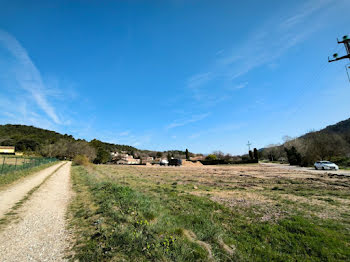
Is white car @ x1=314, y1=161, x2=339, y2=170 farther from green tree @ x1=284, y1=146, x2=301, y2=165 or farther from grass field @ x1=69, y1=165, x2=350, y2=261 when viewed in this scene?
grass field @ x1=69, y1=165, x2=350, y2=261

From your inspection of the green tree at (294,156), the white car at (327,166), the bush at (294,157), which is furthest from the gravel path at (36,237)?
the green tree at (294,156)

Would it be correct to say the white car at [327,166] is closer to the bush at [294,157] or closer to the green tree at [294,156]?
the bush at [294,157]

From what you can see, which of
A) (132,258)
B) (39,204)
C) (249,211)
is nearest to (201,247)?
(132,258)

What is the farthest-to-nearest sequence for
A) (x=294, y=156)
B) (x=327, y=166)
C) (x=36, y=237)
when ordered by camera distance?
(x=294, y=156), (x=327, y=166), (x=36, y=237)

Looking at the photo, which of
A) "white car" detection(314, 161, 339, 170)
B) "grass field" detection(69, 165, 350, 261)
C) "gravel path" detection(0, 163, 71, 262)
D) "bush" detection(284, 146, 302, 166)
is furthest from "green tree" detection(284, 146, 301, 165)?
"gravel path" detection(0, 163, 71, 262)

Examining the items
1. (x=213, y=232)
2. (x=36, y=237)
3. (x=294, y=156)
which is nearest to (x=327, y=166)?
(x=294, y=156)

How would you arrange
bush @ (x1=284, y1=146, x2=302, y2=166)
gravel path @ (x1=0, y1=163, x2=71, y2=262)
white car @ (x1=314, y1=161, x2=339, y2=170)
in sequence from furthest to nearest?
bush @ (x1=284, y1=146, x2=302, y2=166), white car @ (x1=314, y1=161, x2=339, y2=170), gravel path @ (x1=0, y1=163, x2=71, y2=262)

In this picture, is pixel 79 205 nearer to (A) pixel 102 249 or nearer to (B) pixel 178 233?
(A) pixel 102 249

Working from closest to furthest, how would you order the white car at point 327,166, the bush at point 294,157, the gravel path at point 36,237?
the gravel path at point 36,237, the white car at point 327,166, the bush at point 294,157

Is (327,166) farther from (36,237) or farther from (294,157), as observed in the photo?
(36,237)

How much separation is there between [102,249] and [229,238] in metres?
3.61

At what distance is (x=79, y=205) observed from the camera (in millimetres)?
8297

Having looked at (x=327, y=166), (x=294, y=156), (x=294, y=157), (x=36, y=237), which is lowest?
(x=36, y=237)

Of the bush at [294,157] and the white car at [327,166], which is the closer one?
the white car at [327,166]
